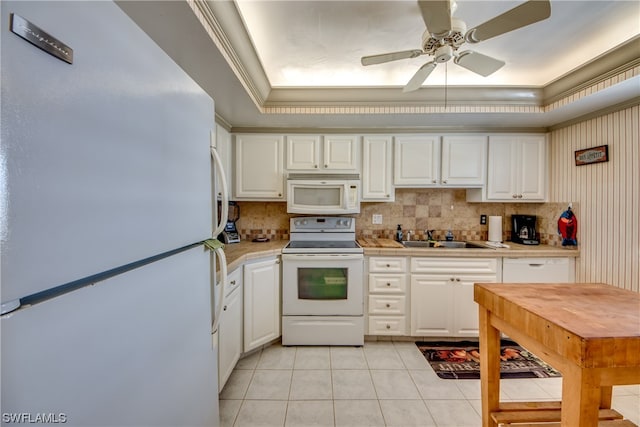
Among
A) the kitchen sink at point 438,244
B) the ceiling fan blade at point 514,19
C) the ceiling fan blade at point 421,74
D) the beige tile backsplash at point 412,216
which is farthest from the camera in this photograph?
the beige tile backsplash at point 412,216

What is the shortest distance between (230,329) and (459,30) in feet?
7.62

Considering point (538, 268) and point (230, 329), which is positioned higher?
point (538, 268)

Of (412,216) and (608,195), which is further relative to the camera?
(412,216)

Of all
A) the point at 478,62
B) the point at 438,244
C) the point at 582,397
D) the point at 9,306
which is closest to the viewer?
the point at 9,306

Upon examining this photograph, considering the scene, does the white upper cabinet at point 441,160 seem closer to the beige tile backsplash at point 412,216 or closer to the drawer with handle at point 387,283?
the beige tile backsplash at point 412,216

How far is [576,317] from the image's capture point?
3.23 ft

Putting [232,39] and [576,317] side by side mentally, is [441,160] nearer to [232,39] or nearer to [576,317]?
[576,317]

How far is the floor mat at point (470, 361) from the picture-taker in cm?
207

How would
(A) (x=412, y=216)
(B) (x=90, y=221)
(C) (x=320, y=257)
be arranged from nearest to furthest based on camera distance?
1. (B) (x=90, y=221)
2. (C) (x=320, y=257)
3. (A) (x=412, y=216)

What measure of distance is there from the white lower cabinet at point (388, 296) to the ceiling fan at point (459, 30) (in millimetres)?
1609

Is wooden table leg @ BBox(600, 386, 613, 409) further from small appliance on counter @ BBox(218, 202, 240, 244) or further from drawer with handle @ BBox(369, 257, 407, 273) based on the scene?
small appliance on counter @ BBox(218, 202, 240, 244)

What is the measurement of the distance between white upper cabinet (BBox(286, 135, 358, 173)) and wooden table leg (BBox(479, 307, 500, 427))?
72.7 inches

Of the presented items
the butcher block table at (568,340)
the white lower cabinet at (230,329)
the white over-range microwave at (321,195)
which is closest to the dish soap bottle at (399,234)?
the white over-range microwave at (321,195)

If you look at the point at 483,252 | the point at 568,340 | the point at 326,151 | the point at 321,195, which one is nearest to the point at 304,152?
the point at 326,151
